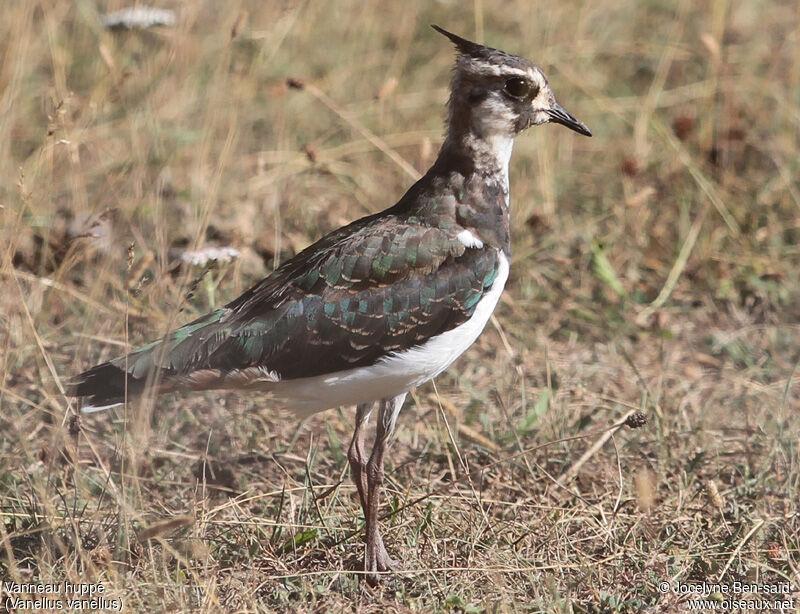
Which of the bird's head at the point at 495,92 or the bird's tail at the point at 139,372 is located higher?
the bird's head at the point at 495,92

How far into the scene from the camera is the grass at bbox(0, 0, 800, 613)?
3.81 metres

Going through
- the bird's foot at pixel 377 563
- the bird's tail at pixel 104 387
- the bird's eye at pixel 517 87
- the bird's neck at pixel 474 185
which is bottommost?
the bird's foot at pixel 377 563

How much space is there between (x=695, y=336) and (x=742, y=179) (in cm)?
137

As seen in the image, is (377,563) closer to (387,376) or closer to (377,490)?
(377,490)

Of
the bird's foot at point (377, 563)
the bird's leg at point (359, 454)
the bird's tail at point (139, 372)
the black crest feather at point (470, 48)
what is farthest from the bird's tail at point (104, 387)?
the black crest feather at point (470, 48)

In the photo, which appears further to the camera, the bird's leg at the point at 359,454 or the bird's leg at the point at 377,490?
the bird's leg at the point at 359,454

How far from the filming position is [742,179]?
648 cm

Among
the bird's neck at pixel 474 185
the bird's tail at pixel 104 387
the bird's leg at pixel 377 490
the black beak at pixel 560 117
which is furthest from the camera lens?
the black beak at pixel 560 117

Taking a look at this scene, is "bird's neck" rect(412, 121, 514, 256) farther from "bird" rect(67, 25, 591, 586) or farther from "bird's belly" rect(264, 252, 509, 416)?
"bird's belly" rect(264, 252, 509, 416)

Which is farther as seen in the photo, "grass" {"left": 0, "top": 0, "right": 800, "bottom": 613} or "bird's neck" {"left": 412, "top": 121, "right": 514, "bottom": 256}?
"bird's neck" {"left": 412, "top": 121, "right": 514, "bottom": 256}

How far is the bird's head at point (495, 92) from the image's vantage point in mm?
4078

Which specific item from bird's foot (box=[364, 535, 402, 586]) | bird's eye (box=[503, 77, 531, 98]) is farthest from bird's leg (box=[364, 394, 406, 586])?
bird's eye (box=[503, 77, 531, 98])

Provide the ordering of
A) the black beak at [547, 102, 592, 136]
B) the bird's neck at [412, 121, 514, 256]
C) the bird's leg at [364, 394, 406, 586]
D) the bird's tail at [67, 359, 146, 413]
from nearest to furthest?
the bird's tail at [67, 359, 146, 413]
the bird's leg at [364, 394, 406, 586]
the bird's neck at [412, 121, 514, 256]
the black beak at [547, 102, 592, 136]

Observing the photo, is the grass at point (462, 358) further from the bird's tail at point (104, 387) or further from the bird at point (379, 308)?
the bird at point (379, 308)
